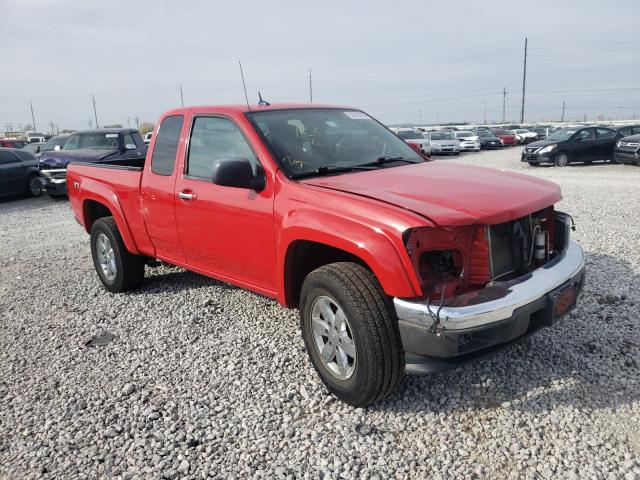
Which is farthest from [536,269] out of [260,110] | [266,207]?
[260,110]

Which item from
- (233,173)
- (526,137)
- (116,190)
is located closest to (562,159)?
(116,190)

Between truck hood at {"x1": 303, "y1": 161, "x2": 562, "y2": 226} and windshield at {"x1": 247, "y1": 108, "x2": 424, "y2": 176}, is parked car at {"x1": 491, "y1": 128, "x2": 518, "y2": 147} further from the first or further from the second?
truck hood at {"x1": 303, "y1": 161, "x2": 562, "y2": 226}

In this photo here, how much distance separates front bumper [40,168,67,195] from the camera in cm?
1329

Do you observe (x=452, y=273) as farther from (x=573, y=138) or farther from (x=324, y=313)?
(x=573, y=138)

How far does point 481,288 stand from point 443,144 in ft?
83.6

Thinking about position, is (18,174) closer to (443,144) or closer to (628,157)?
(628,157)

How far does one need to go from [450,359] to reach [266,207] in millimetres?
1554

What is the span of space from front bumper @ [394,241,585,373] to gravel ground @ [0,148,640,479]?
19.4 inches

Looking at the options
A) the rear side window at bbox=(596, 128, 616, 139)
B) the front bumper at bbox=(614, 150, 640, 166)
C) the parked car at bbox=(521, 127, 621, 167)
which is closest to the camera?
the front bumper at bbox=(614, 150, 640, 166)

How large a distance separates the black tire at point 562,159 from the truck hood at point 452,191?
56.2 feet

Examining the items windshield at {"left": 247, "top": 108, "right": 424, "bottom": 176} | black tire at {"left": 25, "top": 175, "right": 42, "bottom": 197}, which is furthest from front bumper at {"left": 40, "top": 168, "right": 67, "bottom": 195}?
windshield at {"left": 247, "top": 108, "right": 424, "bottom": 176}

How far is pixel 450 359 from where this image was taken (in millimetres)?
2803

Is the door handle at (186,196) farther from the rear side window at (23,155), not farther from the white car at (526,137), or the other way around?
the white car at (526,137)

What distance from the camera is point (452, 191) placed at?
312cm
